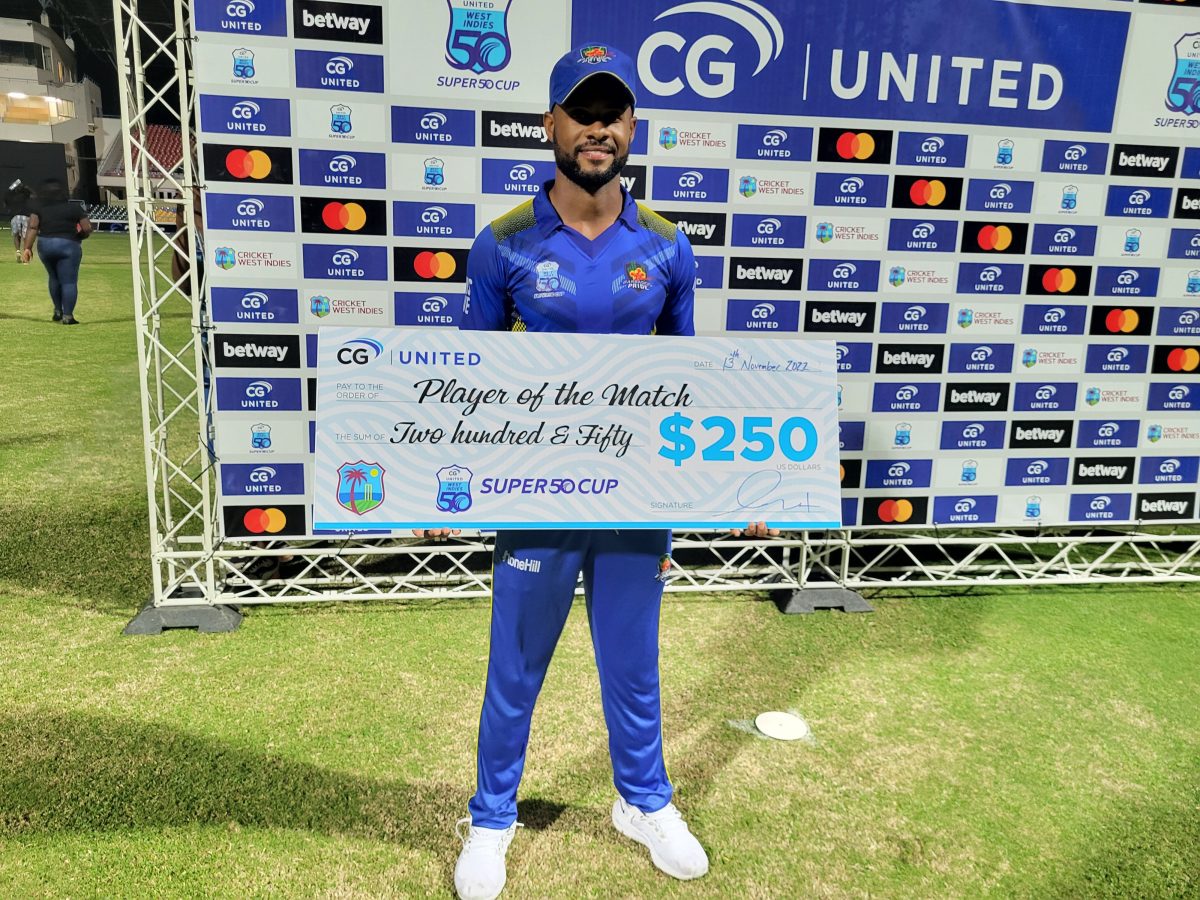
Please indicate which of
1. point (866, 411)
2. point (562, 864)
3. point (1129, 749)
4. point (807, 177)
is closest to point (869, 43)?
point (807, 177)

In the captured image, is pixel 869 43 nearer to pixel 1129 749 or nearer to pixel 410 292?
pixel 410 292

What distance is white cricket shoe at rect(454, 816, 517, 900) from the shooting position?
3277 millimetres

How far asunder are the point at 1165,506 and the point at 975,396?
6.09 feet

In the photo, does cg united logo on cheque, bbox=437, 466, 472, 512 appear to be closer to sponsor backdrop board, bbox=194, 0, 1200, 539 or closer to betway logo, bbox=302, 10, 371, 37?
sponsor backdrop board, bbox=194, 0, 1200, 539

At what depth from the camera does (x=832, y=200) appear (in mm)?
5598

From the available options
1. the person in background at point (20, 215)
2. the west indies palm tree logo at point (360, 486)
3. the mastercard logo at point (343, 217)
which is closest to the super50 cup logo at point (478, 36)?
the mastercard logo at point (343, 217)

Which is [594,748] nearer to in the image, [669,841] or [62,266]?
[669,841]

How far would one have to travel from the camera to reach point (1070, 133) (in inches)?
226

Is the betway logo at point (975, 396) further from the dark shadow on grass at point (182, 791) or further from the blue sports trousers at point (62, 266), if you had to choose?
the blue sports trousers at point (62, 266)

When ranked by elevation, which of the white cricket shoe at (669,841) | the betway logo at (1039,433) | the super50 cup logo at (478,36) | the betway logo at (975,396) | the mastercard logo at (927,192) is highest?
the super50 cup logo at (478,36)

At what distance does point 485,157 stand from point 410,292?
0.93 m

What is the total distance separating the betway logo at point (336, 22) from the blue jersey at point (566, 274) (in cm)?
257

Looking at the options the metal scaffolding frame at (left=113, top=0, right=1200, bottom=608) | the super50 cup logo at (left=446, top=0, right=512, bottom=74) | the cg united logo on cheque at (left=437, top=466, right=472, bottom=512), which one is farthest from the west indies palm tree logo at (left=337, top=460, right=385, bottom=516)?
the super50 cup logo at (left=446, top=0, right=512, bottom=74)

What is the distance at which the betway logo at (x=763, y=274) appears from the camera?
564cm
